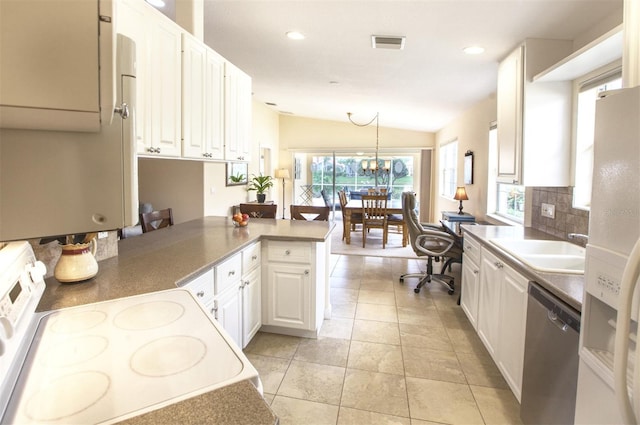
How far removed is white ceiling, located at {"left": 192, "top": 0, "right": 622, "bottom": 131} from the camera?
89.1 inches

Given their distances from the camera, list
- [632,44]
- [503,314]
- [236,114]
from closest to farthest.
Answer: [632,44], [503,314], [236,114]

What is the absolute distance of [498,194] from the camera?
452 cm

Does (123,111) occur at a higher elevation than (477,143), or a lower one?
lower

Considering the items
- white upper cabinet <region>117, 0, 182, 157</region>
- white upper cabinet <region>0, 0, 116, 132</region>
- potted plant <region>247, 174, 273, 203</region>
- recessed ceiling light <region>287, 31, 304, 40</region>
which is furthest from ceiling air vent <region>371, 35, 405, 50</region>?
potted plant <region>247, 174, 273, 203</region>

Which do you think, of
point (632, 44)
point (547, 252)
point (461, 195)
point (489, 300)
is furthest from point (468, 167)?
point (632, 44)

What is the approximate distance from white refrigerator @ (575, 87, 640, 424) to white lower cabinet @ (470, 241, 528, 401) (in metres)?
0.68

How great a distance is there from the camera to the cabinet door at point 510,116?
2.70 m

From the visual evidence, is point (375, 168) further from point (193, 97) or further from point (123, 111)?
point (123, 111)

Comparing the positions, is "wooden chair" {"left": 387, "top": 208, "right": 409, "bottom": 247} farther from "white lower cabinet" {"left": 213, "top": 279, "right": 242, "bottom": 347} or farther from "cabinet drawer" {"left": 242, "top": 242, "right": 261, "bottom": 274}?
"white lower cabinet" {"left": 213, "top": 279, "right": 242, "bottom": 347}

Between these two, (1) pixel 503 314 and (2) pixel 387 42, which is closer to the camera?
(1) pixel 503 314

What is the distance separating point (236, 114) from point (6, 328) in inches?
102

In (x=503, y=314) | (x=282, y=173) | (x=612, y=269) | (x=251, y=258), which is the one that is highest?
(x=282, y=173)

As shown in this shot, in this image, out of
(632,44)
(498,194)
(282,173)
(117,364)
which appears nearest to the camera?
(117,364)

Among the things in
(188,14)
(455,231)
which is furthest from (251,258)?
(455,231)
